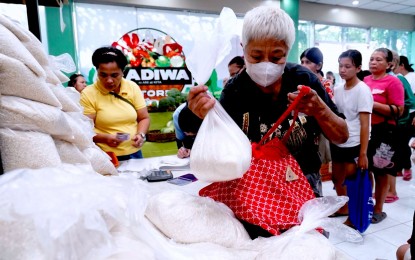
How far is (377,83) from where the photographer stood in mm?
2922

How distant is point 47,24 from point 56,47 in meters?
0.40

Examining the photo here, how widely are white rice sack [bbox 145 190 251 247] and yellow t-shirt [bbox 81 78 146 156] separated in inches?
58.6

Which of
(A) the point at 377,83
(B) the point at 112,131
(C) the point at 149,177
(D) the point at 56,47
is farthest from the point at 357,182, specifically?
(D) the point at 56,47

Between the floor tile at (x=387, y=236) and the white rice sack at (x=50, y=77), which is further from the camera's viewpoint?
the floor tile at (x=387, y=236)

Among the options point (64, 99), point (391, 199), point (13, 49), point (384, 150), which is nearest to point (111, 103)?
point (64, 99)

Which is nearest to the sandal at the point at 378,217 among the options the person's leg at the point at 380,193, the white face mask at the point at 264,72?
the person's leg at the point at 380,193

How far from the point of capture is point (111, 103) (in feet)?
6.90

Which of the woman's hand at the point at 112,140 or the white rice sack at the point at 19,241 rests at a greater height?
the white rice sack at the point at 19,241

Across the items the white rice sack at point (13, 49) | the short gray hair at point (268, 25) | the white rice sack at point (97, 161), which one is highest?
the short gray hair at point (268, 25)

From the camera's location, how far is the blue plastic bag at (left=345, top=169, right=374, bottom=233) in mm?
2389

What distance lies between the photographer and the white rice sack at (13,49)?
1.80ft

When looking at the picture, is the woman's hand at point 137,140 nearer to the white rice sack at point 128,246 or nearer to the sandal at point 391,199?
the white rice sack at point 128,246

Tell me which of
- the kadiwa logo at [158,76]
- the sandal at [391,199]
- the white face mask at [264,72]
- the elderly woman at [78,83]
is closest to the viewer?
the white face mask at [264,72]

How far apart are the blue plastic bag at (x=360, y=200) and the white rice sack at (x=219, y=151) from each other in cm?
213
